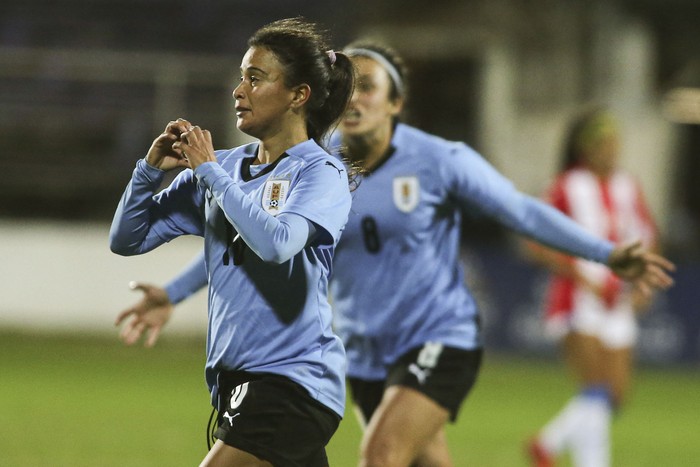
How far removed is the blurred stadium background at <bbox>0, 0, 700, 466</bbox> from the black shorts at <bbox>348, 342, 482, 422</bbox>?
643 cm

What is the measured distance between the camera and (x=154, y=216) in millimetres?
4426

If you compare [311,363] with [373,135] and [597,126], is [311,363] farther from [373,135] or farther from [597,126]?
[597,126]

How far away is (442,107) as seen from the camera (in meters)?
22.6

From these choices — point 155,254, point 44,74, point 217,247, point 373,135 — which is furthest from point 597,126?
point 44,74

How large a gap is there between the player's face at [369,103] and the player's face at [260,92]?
1.52 metres

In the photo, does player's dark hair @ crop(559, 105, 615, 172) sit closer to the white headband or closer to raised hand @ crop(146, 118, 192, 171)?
the white headband

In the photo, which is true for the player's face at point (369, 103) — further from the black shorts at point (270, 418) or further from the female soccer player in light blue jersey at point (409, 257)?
the black shorts at point (270, 418)

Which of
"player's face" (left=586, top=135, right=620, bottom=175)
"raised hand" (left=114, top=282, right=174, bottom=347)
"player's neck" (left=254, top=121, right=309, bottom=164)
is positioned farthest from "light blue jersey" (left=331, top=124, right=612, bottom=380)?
"player's face" (left=586, top=135, right=620, bottom=175)

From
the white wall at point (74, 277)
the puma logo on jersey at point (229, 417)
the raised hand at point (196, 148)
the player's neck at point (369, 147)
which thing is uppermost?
the raised hand at point (196, 148)

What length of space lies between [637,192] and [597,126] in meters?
0.68

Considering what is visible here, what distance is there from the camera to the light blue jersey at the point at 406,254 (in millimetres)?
5684

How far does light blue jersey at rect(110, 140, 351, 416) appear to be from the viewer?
4.02 metres

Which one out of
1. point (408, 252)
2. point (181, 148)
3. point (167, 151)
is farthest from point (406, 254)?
point (181, 148)

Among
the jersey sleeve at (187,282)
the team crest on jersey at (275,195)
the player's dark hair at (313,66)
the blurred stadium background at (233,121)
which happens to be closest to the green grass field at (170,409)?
the blurred stadium background at (233,121)
